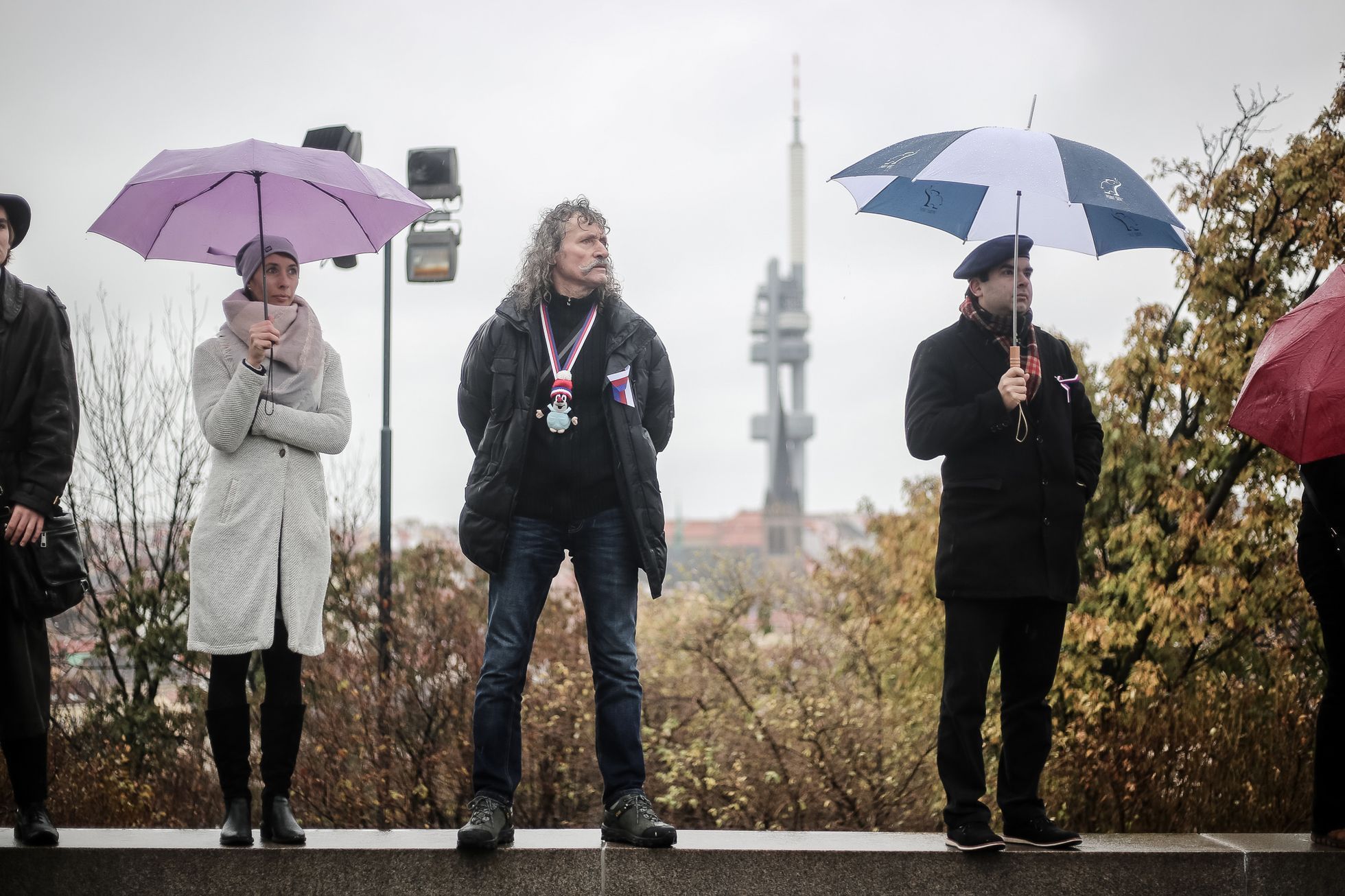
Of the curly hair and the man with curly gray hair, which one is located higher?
the curly hair

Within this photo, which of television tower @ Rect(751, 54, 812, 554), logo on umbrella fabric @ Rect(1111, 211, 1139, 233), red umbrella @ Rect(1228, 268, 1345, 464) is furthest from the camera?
television tower @ Rect(751, 54, 812, 554)

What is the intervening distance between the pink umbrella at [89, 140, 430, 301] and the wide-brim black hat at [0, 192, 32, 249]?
280 millimetres

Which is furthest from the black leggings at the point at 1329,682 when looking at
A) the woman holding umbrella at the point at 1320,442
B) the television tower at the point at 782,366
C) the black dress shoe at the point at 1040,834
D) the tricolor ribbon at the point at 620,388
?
the television tower at the point at 782,366

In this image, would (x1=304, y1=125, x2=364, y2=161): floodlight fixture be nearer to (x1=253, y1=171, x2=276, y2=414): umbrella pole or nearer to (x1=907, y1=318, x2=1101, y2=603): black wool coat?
(x1=253, y1=171, x2=276, y2=414): umbrella pole

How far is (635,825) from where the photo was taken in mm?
4047

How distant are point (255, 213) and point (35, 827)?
2198mm

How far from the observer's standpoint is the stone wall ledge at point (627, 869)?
398 centimetres

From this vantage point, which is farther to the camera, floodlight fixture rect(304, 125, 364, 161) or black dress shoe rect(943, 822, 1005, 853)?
floodlight fixture rect(304, 125, 364, 161)

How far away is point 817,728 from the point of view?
364 inches

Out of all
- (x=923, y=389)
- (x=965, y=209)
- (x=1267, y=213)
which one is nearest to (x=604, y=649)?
(x=923, y=389)

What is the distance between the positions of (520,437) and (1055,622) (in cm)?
186

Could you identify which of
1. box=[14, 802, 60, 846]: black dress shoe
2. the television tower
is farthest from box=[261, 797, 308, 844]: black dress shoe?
the television tower

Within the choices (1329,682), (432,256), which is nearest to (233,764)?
(1329,682)

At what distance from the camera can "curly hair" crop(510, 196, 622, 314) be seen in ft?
13.9
